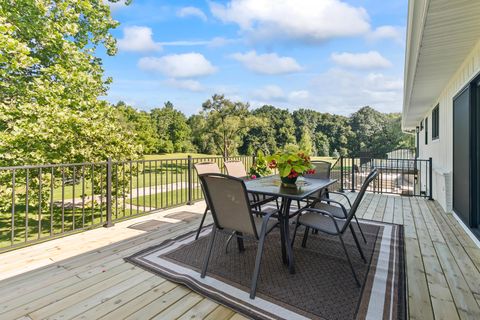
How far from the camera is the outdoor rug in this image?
5.66 ft

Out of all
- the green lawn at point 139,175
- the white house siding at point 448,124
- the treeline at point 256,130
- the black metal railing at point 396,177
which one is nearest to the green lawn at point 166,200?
the green lawn at point 139,175

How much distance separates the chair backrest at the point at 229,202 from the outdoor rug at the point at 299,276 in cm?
44

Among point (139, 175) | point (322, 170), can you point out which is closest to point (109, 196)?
point (322, 170)

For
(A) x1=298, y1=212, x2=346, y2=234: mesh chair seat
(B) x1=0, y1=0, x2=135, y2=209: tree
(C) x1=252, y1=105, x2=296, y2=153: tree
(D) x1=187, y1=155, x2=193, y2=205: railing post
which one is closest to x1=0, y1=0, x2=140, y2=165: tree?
(B) x1=0, y1=0, x2=135, y2=209: tree

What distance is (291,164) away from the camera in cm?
264

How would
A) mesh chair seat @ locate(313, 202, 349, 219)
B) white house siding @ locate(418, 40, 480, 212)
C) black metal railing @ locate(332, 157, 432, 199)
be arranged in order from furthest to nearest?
black metal railing @ locate(332, 157, 432, 199)
white house siding @ locate(418, 40, 480, 212)
mesh chair seat @ locate(313, 202, 349, 219)

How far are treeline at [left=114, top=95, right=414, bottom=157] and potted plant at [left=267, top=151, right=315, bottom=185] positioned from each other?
1272 centimetres

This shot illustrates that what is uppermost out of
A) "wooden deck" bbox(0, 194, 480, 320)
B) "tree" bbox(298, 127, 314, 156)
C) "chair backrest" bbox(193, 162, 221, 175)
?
"tree" bbox(298, 127, 314, 156)

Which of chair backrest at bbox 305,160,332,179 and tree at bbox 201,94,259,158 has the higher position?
tree at bbox 201,94,259,158

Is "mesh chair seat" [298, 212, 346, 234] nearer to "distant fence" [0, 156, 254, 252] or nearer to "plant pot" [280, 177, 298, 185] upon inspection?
"plant pot" [280, 177, 298, 185]

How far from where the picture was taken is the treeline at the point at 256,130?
16141 millimetres

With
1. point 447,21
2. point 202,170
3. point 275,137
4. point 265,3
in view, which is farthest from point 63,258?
point 275,137

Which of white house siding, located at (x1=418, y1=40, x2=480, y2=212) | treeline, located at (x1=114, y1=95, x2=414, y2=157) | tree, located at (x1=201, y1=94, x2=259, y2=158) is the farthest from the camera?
treeline, located at (x1=114, y1=95, x2=414, y2=157)

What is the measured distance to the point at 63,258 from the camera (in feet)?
8.23
